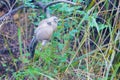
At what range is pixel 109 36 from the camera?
199cm

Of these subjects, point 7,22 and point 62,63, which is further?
point 7,22

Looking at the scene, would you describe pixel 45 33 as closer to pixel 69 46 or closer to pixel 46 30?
pixel 46 30

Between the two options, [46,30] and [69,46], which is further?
[69,46]

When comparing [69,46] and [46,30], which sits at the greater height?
[46,30]

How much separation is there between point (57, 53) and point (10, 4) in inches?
22.9

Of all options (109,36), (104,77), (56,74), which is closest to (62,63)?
(56,74)

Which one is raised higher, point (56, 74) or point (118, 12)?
point (118, 12)

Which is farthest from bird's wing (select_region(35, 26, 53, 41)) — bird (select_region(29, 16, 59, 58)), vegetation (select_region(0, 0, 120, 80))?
vegetation (select_region(0, 0, 120, 80))

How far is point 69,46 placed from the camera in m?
1.81

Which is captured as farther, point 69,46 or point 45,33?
point 69,46

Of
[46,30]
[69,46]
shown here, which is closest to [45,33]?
[46,30]

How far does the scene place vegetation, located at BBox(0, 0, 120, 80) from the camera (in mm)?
1639

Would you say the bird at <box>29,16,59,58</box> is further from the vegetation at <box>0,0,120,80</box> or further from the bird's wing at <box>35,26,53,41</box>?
the vegetation at <box>0,0,120,80</box>

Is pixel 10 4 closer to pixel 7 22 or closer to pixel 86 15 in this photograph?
pixel 7 22
